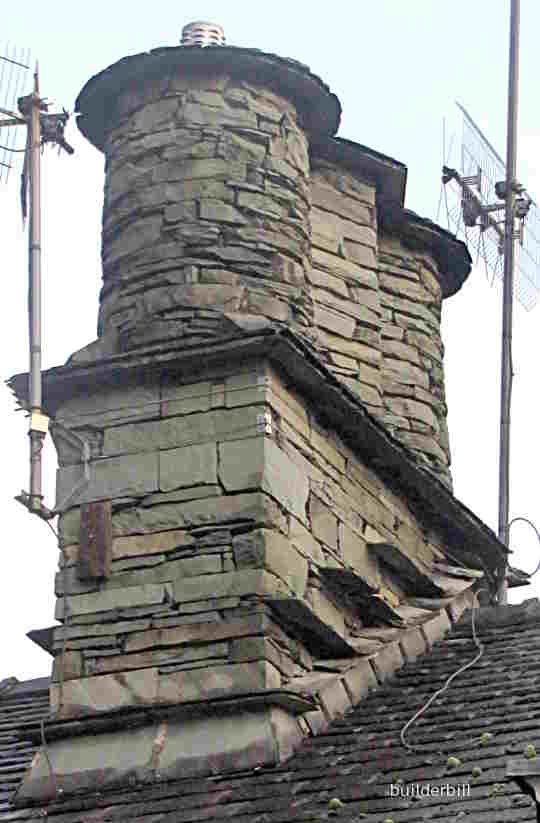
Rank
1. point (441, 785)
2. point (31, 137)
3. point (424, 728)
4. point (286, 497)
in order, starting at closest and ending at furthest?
point (441, 785)
point (424, 728)
point (286, 497)
point (31, 137)

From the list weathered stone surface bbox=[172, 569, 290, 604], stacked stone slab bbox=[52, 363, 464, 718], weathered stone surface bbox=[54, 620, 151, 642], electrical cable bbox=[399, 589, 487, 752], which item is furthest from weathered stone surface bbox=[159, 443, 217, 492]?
electrical cable bbox=[399, 589, 487, 752]

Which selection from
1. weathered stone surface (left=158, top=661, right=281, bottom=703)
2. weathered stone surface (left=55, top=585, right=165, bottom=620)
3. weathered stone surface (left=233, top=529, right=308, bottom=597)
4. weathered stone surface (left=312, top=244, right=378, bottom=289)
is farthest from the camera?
weathered stone surface (left=312, top=244, right=378, bottom=289)

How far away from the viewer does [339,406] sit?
11234mm

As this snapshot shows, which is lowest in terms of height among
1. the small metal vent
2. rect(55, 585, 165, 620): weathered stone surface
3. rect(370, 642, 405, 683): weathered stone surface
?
rect(370, 642, 405, 683): weathered stone surface

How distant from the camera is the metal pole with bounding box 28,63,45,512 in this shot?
10.6m

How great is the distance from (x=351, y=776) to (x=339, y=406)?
2.19 meters

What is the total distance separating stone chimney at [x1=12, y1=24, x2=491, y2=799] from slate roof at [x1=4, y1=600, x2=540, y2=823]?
174 mm

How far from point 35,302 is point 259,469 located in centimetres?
140

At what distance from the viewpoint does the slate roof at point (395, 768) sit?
9070mm

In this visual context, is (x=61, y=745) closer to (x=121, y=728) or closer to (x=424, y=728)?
(x=121, y=728)

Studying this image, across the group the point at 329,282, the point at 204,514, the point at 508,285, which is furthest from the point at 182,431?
the point at 508,285

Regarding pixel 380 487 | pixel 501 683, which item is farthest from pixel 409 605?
pixel 501 683

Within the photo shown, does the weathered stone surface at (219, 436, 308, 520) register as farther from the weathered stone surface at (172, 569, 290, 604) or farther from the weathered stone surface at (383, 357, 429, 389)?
the weathered stone surface at (383, 357, 429, 389)

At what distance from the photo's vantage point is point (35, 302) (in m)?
11.2
